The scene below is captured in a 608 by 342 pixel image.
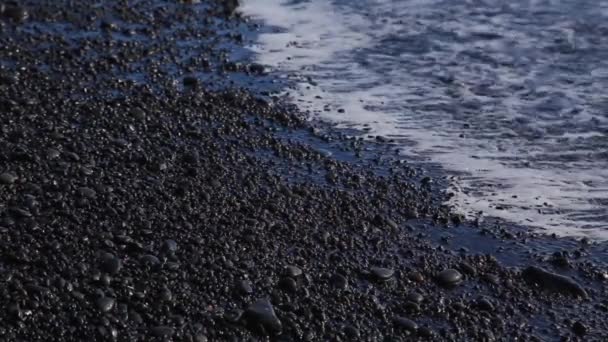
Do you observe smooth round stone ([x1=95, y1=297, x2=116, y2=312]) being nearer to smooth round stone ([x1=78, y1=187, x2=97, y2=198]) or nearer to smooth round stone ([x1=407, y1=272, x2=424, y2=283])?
smooth round stone ([x1=78, y1=187, x2=97, y2=198])

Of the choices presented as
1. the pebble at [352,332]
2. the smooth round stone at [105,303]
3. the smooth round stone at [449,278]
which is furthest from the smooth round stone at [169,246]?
the smooth round stone at [449,278]

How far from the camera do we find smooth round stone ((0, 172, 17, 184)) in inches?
309

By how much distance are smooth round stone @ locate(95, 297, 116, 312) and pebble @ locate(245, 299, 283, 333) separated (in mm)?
1084

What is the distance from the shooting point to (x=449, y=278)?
7340mm

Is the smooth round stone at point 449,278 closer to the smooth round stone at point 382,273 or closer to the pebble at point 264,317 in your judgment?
the smooth round stone at point 382,273

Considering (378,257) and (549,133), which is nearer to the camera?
(378,257)

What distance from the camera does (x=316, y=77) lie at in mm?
11930

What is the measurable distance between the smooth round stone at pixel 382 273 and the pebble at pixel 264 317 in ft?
3.78

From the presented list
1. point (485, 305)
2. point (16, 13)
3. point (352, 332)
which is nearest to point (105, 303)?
point (352, 332)

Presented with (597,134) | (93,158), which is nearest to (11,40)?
(93,158)

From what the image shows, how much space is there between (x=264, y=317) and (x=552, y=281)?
9.07 ft

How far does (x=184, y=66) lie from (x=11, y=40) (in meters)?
2.58

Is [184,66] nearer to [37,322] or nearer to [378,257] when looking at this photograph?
[378,257]

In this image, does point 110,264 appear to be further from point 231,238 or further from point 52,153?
point 52,153
